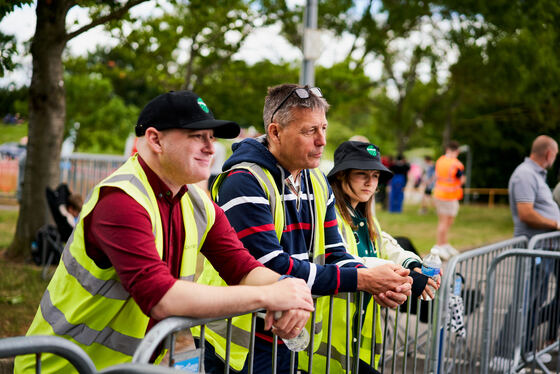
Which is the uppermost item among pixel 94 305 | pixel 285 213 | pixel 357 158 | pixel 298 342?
pixel 357 158

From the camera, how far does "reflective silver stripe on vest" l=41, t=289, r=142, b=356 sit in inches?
81.7

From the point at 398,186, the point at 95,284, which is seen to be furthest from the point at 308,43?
the point at 398,186

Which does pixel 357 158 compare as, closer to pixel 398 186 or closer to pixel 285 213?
pixel 285 213

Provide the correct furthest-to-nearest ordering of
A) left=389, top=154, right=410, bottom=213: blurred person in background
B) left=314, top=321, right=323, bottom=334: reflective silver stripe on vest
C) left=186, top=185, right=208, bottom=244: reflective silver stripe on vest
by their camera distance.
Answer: left=389, top=154, right=410, bottom=213: blurred person in background < left=314, top=321, right=323, bottom=334: reflective silver stripe on vest < left=186, top=185, right=208, bottom=244: reflective silver stripe on vest

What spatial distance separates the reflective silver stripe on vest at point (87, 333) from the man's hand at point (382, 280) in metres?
1.10

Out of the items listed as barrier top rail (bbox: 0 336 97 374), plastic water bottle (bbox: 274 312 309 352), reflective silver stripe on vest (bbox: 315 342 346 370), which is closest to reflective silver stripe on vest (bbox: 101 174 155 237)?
barrier top rail (bbox: 0 336 97 374)

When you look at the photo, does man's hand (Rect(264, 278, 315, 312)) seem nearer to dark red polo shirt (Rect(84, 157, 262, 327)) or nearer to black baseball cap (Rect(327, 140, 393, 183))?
dark red polo shirt (Rect(84, 157, 262, 327))

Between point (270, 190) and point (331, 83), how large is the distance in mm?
13247

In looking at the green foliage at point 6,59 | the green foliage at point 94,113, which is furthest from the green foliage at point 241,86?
the green foliage at point 94,113

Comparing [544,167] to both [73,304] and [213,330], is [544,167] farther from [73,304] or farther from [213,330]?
[73,304]

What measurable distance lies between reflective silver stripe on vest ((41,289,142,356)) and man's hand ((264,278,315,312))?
1.65ft

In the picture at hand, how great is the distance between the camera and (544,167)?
640 centimetres

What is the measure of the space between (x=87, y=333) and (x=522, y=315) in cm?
419

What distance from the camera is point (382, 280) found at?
2768 mm
